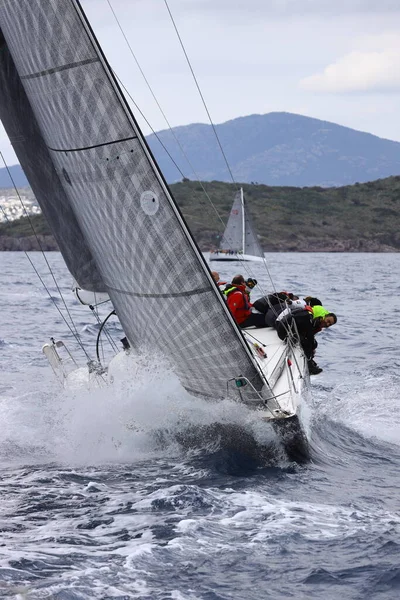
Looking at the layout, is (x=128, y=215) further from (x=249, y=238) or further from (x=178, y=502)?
(x=249, y=238)

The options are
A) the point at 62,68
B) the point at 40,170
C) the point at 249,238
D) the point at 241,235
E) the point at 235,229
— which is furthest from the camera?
the point at 235,229

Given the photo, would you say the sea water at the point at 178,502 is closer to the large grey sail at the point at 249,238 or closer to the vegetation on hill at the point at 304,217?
the large grey sail at the point at 249,238

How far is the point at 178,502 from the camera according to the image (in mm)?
6426

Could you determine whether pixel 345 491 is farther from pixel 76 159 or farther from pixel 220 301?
pixel 76 159

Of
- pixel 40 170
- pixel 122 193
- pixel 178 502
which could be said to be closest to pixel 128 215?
pixel 122 193

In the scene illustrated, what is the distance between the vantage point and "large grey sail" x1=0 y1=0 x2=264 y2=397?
7117 mm

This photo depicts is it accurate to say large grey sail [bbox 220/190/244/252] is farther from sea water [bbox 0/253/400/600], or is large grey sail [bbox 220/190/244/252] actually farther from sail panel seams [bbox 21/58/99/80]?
sail panel seams [bbox 21/58/99/80]

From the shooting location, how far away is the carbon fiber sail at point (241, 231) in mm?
47112

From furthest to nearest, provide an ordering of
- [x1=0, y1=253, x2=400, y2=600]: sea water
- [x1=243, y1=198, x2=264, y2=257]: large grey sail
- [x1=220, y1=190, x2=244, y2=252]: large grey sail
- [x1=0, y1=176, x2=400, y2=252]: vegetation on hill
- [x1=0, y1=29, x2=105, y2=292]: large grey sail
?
1. [x1=0, y1=176, x2=400, y2=252]: vegetation on hill
2. [x1=220, y1=190, x2=244, y2=252]: large grey sail
3. [x1=243, y1=198, x2=264, y2=257]: large grey sail
4. [x1=0, y1=29, x2=105, y2=292]: large grey sail
5. [x1=0, y1=253, x2=400, y2=600]: sea water

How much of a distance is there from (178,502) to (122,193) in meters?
2.52

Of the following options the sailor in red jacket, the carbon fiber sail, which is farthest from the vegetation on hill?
the sailor in red jacket

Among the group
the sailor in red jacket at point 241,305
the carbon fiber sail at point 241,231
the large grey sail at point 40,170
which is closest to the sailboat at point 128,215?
the large grey sail at point 40,170

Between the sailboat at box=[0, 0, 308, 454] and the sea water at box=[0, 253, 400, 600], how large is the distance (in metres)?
0.33

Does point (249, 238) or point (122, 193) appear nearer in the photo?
point (122, 193)
